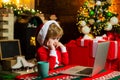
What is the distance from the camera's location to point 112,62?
10.9 feet

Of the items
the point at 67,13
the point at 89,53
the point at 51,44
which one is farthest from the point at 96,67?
the point at 67,13

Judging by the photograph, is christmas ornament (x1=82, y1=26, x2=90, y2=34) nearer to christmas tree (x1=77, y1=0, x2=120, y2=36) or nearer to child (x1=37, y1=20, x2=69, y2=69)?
christmas tree (x1=77, y1=0, x2=120, y2=36)

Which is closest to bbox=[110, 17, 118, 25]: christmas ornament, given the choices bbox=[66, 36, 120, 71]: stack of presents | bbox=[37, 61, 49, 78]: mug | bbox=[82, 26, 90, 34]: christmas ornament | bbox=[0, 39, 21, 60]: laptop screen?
bbox=[82, 26, 90, 34]: christmas ornament

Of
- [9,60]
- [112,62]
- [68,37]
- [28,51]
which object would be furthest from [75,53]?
[68,37]

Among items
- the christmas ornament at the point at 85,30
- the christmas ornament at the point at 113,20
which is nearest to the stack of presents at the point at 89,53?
the christmas ornament at the point at 85,30

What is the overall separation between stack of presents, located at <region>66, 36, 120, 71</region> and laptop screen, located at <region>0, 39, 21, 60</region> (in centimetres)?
81

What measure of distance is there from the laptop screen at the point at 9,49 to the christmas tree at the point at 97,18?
3.13 ft

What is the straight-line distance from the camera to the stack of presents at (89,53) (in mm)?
3221

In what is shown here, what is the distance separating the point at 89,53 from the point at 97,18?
1029 millimetres

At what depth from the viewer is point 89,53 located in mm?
3301

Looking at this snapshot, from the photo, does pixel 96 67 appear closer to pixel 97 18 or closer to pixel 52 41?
pixel 52 41

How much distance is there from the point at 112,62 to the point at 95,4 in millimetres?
1209

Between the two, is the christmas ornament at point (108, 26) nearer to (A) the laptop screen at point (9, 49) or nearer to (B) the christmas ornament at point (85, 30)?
(B) the christmas ornament at point (85, 30)

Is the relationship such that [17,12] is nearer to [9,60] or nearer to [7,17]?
[7,17]
